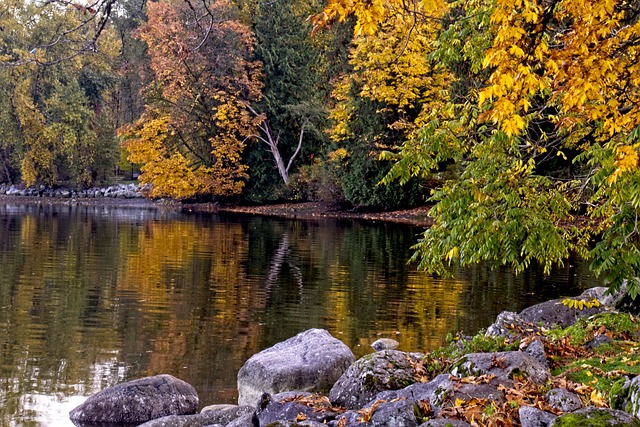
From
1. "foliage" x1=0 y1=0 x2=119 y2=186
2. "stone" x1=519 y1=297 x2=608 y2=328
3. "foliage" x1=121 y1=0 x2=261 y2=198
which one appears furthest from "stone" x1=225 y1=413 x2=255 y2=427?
"foliage" x1=0 y1=0 x2=119 y2=186

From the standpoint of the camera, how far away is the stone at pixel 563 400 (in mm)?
7383

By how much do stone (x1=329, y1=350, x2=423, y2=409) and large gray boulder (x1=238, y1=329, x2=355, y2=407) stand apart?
7.36 feet

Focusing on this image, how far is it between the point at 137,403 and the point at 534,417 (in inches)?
241

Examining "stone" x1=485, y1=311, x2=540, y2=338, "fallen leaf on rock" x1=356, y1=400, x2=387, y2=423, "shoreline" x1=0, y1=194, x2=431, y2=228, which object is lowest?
"fallen leaf on rock" x1=356, y1=400, x2=387, y2=423

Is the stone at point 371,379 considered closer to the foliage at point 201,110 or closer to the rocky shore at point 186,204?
the rocky shore at point 186,204

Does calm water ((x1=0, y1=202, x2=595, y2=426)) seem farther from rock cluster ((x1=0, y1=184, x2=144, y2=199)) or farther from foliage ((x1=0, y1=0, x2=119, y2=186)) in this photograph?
foliage ((x1=0, y1=0, x2=119, y2=186))

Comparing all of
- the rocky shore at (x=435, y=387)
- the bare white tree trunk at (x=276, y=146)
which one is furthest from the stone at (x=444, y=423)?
the bare white tree trunk at (x=276, y=146)

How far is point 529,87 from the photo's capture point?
736cm

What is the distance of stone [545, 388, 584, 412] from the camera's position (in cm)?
738

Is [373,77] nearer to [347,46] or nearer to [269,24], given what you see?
[347,46]

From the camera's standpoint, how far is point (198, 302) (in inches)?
792

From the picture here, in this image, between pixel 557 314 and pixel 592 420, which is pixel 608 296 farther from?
pixel 592 420

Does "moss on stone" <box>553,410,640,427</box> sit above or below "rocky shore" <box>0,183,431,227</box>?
below

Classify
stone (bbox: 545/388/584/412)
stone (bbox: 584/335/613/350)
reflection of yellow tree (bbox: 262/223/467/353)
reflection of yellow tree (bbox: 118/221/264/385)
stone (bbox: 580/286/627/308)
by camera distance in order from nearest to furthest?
stone (bbox: 545/388/584/412)
stone (bbox: 584/335/613/350)
stone (bbox: 580/286/627/308)
reflection of yellow tree (bbox: 118/221/264/385)
reflection of yellow tree (bbox: 262/223/467/353)
